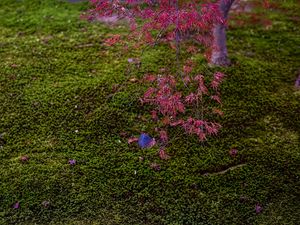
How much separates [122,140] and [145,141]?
0.35 metres

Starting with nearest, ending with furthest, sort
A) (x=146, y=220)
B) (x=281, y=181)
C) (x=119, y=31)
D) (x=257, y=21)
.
Result: (x=146, y=220) < (x=281, y=181) < (x=119, y=31) < (x=257, y=21)

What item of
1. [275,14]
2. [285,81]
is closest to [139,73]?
[285,81]

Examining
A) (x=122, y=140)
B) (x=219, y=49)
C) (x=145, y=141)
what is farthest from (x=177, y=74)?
(x=122, y=140)

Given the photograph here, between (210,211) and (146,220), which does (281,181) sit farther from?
(146,220)

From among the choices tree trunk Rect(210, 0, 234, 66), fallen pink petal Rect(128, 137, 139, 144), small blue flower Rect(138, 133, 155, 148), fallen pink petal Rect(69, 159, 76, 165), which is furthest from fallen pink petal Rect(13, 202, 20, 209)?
tree trunk Rect(210, 0, 234, 66)

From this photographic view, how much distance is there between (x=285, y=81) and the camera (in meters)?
6.87

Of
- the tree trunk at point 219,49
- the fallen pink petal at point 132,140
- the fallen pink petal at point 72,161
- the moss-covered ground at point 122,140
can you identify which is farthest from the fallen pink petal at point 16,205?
the tree trunk at point 219,49

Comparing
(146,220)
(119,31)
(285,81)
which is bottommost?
(146,220)

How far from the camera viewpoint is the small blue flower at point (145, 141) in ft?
18.9

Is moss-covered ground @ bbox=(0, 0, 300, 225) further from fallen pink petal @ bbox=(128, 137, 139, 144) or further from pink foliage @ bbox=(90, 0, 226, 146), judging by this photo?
pink foliage @ bbox=(90, 0, 226, 146)

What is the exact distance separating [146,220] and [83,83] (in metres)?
2.80

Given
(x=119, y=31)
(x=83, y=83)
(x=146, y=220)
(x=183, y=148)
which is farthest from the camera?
(x=119, y=31)

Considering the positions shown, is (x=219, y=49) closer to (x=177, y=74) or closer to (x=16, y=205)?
(x=177, y=74)

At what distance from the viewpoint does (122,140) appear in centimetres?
582
